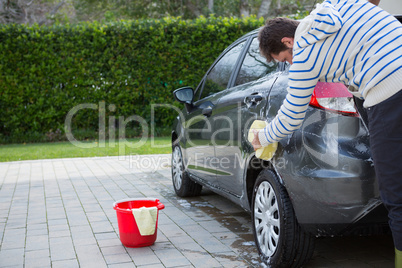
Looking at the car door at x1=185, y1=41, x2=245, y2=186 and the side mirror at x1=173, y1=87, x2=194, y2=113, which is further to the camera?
the side mirror at x1=173, y1=87, x2=194, y2=113

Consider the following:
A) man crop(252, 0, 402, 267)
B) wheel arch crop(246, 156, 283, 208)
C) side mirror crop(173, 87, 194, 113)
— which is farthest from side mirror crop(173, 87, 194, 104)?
man crop(252, 0, 402, 267)

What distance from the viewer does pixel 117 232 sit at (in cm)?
427

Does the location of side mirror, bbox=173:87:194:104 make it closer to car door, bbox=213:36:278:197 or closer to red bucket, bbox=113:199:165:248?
car door, bbox=213:36:278:197

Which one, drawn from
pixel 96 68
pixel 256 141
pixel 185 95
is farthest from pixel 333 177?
pixel 96 68

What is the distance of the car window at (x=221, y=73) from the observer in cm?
445

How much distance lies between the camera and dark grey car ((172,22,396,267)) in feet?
8.55

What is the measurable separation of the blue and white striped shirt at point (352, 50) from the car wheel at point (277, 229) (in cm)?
89

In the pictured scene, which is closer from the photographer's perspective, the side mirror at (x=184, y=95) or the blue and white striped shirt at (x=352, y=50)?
the blue and white striped shirt at (x=352, y=50)

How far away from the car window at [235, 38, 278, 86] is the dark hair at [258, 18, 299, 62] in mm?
813

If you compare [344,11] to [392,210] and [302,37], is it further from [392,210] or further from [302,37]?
[392,210]

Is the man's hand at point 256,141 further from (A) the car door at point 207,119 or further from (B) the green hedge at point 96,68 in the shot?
(B) the green hedge at point 96,68

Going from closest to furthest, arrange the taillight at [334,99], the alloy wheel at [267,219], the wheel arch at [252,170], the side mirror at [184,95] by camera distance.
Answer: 1. the taillight at [334,99]
2. the alloy wheel at [267,219]
3. the wheel arch at [252,170]
4. the side mirror at [184,95]

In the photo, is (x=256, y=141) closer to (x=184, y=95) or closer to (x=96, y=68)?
(x=184, y=95)

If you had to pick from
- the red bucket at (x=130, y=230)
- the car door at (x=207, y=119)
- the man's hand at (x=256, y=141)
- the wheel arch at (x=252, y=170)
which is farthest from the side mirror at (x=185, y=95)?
the man's hand at (x=256, y=141)
